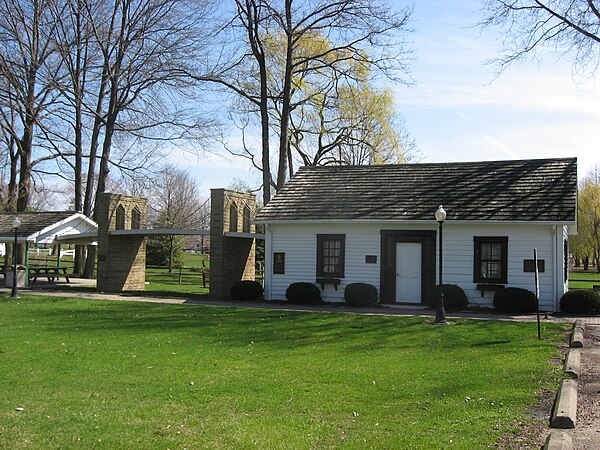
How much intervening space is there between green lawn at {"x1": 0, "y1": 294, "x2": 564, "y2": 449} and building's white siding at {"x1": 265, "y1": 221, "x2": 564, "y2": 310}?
4312mm

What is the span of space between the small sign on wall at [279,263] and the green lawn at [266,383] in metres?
7.08

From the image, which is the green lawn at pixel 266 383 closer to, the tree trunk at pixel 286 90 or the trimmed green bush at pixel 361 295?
the trimmed green bush at pixel 361 295

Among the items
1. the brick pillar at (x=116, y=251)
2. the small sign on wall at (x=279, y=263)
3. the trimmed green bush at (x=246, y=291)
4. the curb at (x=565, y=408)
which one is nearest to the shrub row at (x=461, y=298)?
the small sign on wall at (x=279, y=263)

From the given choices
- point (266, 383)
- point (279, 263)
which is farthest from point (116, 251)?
point (266, 383)

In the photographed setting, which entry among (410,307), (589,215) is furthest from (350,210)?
(589,215)

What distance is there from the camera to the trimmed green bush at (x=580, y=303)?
20219mm

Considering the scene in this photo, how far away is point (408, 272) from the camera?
23047mm

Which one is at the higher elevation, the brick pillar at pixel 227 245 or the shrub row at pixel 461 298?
the brick pillar at pixel 227 245

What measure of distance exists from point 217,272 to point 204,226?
40.3 m

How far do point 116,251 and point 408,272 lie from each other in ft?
44.1

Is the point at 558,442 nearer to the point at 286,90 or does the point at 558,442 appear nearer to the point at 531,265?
the point at 531,265

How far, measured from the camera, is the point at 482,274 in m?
21.9

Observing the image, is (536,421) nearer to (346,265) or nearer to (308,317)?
(308,317)

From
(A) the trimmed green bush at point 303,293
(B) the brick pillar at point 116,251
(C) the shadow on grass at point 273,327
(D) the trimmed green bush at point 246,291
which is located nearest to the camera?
(C) the shadow on grass at point 273,327
